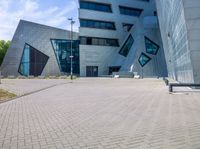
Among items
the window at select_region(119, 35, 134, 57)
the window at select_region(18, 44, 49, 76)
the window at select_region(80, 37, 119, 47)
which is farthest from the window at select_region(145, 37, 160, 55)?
the window at select_region(18, 44, 49, 76)

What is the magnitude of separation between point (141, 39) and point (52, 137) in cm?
5705

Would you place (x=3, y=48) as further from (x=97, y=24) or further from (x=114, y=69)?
(x=114, y=69)

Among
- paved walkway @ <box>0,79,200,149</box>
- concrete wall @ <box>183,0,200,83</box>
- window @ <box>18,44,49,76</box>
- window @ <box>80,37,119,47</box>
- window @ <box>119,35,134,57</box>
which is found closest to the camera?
paved walkway @ <box>0,79,200,149</box>

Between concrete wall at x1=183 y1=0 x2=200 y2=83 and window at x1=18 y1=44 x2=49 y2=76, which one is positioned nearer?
concrete wall at x1=183 y1=0 x2=200 y2=83

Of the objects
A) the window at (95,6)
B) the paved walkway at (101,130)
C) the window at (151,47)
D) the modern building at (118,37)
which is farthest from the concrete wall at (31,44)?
the paved walkway at (101,130)

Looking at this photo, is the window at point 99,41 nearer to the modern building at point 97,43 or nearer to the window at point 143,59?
the modern building at point 97,43

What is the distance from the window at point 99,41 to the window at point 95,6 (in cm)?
845

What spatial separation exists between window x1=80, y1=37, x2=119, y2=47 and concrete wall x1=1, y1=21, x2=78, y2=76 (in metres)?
8.17

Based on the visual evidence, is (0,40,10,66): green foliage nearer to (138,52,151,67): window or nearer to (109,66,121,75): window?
(109,66,121,75): window

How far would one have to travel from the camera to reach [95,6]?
2648 inches

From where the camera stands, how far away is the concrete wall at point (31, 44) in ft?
215

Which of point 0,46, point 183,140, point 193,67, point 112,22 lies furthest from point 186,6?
point 0,46

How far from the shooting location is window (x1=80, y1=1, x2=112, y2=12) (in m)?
65.7

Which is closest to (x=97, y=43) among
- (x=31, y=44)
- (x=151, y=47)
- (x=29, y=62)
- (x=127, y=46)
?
(x=127, y=46)
